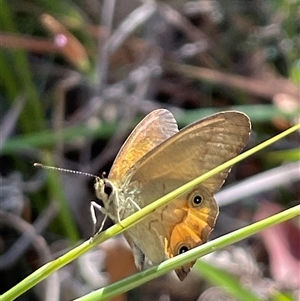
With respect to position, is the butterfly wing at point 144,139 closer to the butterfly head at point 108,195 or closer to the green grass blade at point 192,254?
the butterfly head at point 108,195

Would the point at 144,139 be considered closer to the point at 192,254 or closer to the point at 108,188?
the point at 108,188

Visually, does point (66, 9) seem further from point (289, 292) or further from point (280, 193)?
point (289, 292)

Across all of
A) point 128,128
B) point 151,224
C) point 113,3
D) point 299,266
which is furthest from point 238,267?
point 113,3

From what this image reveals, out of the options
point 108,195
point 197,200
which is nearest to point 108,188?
point 108,195

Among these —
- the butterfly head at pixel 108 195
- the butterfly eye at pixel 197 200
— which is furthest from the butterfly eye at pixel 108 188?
the butterfly eye at pixel 197 200

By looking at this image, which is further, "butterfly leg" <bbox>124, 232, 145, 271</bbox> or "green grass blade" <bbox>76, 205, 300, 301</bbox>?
"butterfly leg" <bbox>124, 232, 145, 271</bbox>

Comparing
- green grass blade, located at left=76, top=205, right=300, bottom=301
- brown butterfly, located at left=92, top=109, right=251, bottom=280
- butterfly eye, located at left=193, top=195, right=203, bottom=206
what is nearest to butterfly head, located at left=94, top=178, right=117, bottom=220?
brown butterfly, located at left=92, top=109, right=251, bottom=280

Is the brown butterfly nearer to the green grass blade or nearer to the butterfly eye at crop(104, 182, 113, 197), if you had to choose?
the butterfly eye at crop(104, 182, 113, 197)
